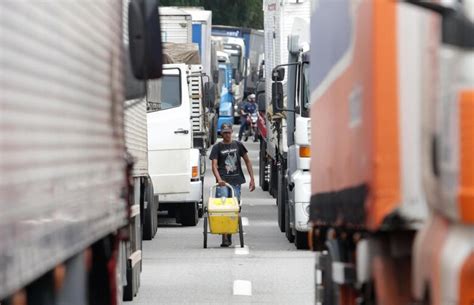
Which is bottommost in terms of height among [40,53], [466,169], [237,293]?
[237,293]

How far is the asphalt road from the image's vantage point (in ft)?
56.6

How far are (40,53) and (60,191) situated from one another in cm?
77

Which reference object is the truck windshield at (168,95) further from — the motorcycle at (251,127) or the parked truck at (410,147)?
→ the motorcycle at (251,127)

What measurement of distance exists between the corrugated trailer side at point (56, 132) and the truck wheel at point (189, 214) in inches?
664

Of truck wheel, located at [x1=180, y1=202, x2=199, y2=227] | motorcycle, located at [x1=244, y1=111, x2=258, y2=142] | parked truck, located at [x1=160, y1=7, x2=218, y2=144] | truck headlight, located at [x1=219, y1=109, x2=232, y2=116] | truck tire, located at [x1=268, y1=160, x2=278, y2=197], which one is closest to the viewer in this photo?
truck wheel, located at [x1=180, y1=202, x2=199, y2=227]

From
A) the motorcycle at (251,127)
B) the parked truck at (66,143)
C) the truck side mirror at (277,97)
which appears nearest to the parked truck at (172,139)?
the truck side mirror at (277,97)

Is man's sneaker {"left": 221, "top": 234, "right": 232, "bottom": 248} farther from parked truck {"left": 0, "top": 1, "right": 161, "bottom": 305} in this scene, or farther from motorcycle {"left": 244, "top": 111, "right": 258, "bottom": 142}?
motorcycle {"left": 244, "top": 111, "right": 258, "bottom": 142}

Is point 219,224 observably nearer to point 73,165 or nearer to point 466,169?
point 73,165

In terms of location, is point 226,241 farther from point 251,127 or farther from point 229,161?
point 251,127

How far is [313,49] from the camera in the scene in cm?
1266

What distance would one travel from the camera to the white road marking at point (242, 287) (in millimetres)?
17656

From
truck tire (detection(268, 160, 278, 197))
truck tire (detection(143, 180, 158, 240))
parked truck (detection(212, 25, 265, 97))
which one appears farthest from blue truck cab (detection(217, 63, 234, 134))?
truck tire (detection(143, 180, 158, 240))

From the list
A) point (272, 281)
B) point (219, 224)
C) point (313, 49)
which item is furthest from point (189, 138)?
point (313, 49)

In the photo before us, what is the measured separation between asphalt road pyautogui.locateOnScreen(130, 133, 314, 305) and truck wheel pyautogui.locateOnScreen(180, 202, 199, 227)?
0.17m
